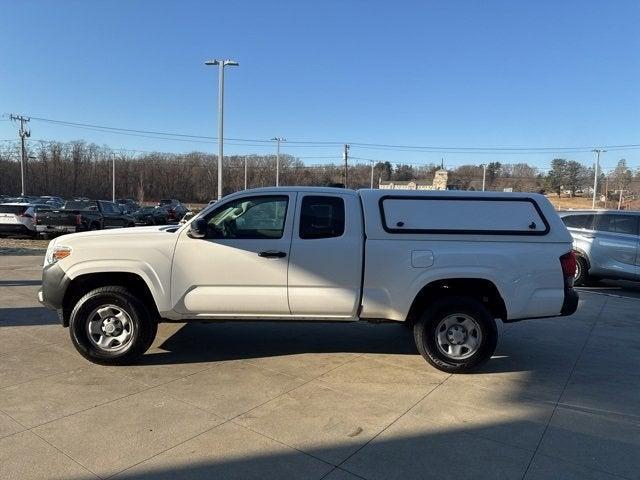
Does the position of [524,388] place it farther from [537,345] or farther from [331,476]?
[331,476]

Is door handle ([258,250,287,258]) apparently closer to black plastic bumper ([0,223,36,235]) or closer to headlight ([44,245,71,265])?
headlight ([44,245,71,265])

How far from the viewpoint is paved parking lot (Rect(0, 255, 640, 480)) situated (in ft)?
11.3

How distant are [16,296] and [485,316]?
7544 millimetres

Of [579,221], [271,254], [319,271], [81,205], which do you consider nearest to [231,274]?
[271,254]

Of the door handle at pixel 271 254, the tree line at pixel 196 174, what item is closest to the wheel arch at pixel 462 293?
the door handle at pixel 271 254

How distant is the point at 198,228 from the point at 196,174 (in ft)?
446

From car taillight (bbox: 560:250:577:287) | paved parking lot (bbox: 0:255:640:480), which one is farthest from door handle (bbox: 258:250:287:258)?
car taillight (bbox: 560:250:577:287)

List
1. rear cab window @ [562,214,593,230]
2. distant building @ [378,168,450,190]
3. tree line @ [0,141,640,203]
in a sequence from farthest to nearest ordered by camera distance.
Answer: tree line @ [0,141,640,203] < rear cab window @ [562,214,593,230] < distant building @ [378,168,450,190]

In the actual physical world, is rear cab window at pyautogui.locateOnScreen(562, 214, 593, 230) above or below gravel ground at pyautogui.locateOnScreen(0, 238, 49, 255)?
above

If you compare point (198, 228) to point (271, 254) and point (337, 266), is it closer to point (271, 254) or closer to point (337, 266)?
point (271, 254)

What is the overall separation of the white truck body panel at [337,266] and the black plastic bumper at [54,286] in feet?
0.30

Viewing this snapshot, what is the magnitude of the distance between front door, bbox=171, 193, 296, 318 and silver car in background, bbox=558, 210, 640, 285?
908cm

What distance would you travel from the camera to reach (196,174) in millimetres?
136250

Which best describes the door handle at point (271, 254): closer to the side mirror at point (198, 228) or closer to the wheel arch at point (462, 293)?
the side mirror at point (198, 228)
